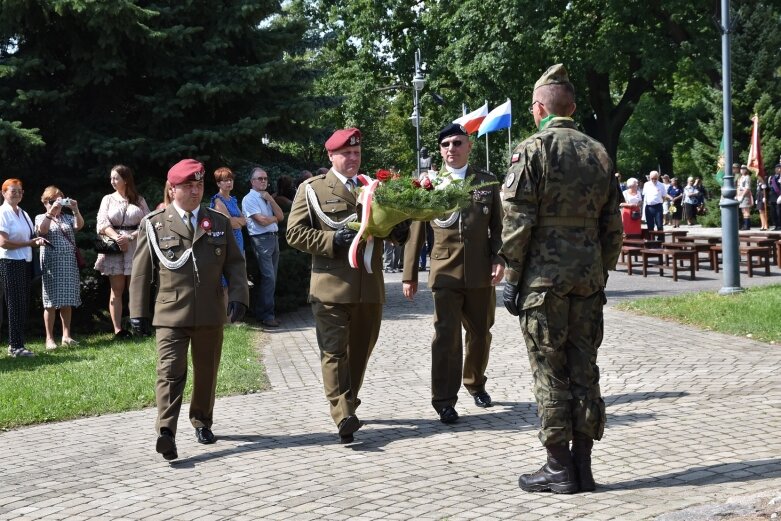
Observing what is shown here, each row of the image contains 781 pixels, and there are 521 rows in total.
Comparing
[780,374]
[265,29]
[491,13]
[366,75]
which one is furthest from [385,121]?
[780,374]

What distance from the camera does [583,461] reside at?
5953 millimetres

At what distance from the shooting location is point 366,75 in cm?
4669

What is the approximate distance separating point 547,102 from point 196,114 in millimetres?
9895

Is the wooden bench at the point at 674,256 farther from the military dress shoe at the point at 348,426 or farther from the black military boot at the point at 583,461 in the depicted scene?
the black military boot at the point at 583,461

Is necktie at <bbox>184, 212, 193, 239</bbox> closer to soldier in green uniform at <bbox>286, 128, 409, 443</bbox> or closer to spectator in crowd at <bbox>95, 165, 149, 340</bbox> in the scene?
soldier in green uniform at <bbox>286, 128, 409, 443</bbox>

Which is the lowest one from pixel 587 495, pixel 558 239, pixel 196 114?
pixel 587 495

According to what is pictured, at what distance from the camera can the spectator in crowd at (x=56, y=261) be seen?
41.2ft

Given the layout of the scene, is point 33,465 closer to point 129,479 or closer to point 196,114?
point 129,479

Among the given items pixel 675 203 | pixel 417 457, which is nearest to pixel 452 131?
pixel 417 457

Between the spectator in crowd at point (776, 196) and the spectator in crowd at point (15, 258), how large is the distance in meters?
23.9

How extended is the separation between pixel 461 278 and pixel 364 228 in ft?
4.02

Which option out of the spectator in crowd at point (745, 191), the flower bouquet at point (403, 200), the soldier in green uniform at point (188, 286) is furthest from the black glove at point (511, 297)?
the spectator in crowd at point (745, 191)

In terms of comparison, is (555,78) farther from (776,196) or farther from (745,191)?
(776,196)

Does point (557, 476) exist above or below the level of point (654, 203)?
below
